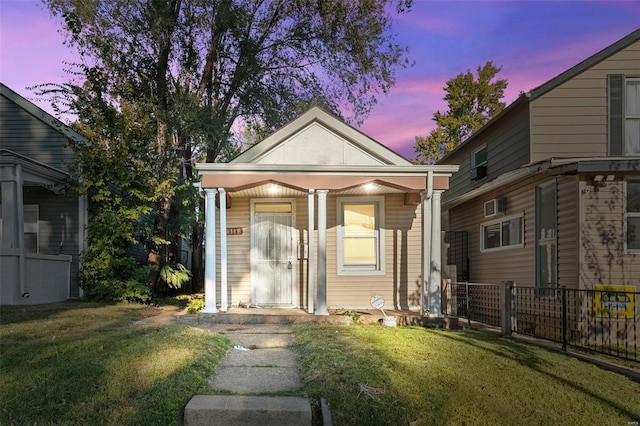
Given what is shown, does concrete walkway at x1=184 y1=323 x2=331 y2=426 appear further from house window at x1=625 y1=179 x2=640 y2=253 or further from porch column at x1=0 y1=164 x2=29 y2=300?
house window at x1=625 y1=179 x2=640 y2=253

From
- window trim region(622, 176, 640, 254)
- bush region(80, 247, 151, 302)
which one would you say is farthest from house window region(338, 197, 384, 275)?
bush region(80, 247, 151, 302)

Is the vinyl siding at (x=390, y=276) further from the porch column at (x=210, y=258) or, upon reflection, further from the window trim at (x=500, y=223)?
the porch column at (x=210, y=258)

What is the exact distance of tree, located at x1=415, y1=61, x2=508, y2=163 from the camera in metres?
26.8

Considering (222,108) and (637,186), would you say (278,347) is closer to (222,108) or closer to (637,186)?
(637,186)

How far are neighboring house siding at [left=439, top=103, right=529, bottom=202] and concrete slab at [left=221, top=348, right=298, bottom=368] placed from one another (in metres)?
6.80

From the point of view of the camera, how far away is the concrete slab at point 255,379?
4.53 meters

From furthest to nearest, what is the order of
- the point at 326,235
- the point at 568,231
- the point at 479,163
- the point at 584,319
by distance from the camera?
the point at 479,163 → the point at 326,235 → the point at 568,231 → the point at 584,319

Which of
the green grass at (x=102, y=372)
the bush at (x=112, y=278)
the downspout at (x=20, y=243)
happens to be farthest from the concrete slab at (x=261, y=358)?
the downspout at (x=20, y=243)

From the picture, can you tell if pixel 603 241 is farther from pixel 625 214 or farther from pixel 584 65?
pixel 584 65

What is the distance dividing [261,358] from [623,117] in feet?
28.4

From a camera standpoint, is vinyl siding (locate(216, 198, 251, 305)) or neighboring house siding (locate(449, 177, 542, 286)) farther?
vinyl siding (locate(216, 198, 251, 305))

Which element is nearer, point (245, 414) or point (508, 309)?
point (245, 414)

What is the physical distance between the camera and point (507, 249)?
33.9ft

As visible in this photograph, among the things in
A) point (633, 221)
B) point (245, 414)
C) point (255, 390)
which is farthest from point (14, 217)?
point (633, 221)
